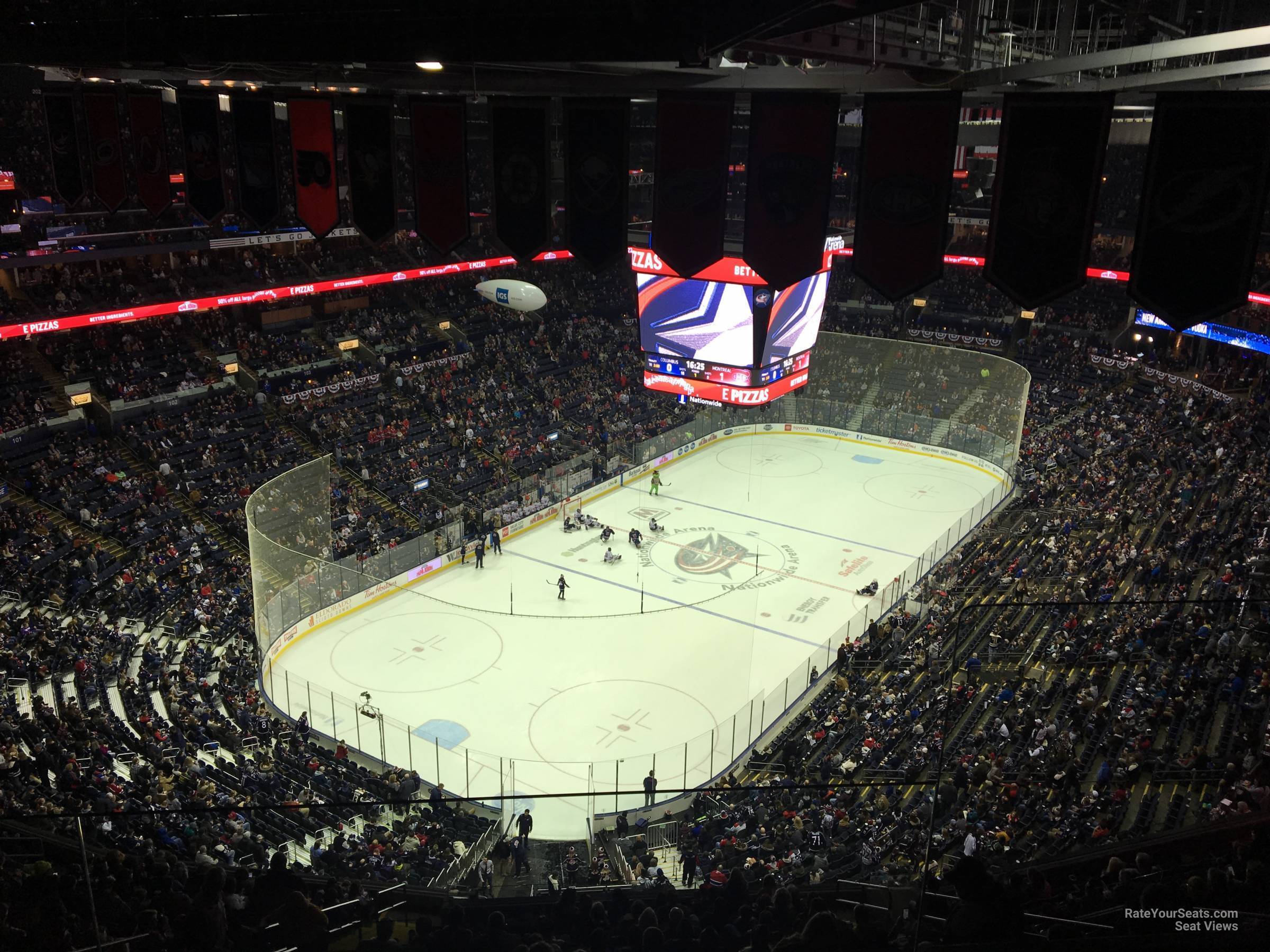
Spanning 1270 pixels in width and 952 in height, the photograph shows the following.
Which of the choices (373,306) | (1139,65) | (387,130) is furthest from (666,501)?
(387,130)

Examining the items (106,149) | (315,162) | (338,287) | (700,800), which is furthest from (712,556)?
(106,149)

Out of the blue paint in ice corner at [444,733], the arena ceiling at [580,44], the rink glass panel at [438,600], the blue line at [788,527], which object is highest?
the arena ceiling at [580,44]

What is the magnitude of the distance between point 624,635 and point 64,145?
1432 centimetres

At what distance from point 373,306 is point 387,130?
29.4 m

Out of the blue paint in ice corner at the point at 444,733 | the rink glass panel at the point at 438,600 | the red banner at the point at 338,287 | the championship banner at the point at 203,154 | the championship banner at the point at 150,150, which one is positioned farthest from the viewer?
the red banner at the point at 338,287

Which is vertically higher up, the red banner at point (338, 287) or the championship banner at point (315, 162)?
the championship banner at point (315, 162)

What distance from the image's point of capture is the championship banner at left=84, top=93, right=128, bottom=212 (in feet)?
39.5

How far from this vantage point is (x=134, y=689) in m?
17.5

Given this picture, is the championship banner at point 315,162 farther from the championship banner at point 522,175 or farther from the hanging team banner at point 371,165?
the championship banner at point 522,175

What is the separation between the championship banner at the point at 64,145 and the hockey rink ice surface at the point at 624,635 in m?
9.45

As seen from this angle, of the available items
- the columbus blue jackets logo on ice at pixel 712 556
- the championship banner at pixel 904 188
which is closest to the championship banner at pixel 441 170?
the championship banner at pixel 904 188

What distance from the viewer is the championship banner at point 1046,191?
7.22 meters

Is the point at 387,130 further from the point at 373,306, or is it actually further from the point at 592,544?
the point at 373,306

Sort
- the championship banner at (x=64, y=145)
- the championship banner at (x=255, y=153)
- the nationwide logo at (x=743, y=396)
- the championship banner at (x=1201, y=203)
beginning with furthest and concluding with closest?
the nationwide logo at (x=743, y=396)
the championship banner at (x=64, y=145)
the championship banner at (x=255, y=153)
the championship banner at (x=1201, y=203)
